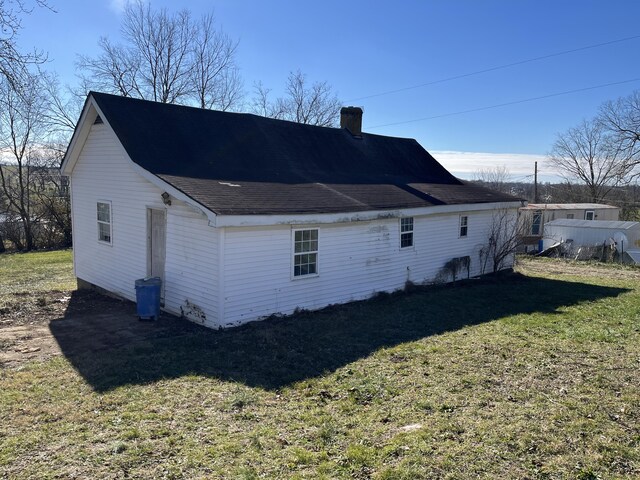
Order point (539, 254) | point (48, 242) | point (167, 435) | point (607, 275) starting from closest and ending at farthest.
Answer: point (167, 435) → point (607, 275) → point (539, 254) → point (48, 242)

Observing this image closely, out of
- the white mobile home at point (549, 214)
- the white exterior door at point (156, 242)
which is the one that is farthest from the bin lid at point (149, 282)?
the white mobile home at point (549, 214)

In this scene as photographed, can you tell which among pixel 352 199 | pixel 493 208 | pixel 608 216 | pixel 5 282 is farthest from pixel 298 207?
pixel 608 216

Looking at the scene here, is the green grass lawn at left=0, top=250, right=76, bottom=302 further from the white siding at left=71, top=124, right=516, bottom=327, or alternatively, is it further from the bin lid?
the bin lid

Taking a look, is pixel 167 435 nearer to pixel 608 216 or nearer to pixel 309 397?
pixel 309 397

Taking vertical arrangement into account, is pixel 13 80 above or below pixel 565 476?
above

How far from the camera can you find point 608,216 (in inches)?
1340

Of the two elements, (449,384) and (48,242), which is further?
(48,242)

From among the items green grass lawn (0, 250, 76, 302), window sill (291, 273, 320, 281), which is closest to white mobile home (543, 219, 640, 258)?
window sill (291, 273, 320, 281)

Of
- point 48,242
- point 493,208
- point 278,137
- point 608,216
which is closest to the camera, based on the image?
point 278,137

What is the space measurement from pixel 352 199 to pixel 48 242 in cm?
2534

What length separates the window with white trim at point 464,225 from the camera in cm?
1636

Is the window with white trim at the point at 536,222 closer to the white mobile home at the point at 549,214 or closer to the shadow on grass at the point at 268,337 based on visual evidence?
the white mobile home at the point at 549,214

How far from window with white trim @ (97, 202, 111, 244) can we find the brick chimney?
398 inches

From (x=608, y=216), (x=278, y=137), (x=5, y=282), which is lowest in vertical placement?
(x=5, y=282)
